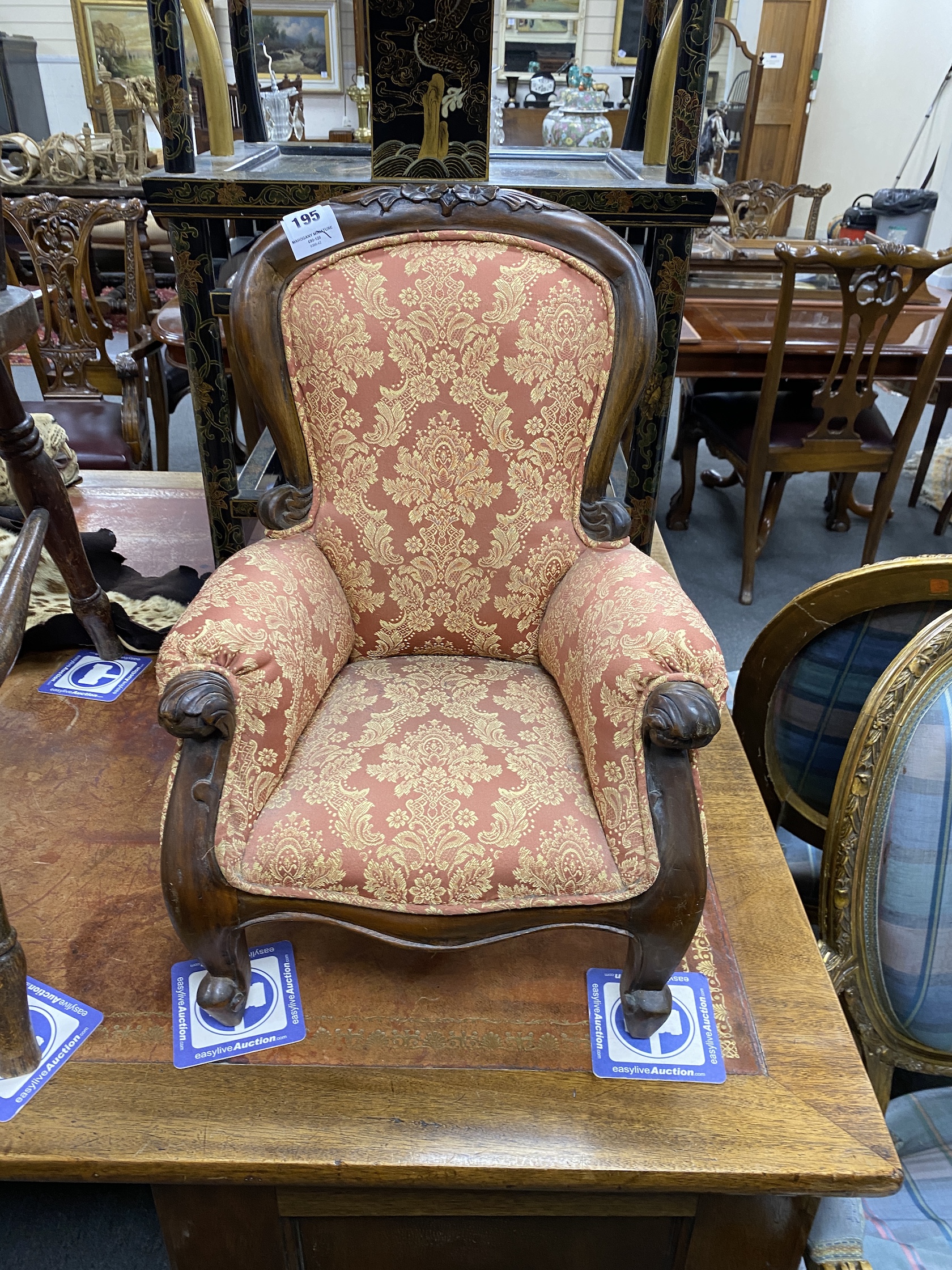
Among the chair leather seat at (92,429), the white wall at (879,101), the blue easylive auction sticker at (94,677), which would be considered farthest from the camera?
the white wall at (879,101)

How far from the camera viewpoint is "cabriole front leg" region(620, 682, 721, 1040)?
1061 millimetres

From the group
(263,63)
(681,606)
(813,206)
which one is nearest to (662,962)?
(681,606)

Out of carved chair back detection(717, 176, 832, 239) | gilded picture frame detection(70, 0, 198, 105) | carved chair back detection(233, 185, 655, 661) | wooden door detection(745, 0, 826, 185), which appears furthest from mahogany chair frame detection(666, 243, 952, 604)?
gilded picture frame detection(70, 0, 198, 105)

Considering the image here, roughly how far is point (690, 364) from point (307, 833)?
218cm

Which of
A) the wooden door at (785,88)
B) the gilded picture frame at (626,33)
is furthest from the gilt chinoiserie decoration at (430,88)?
the wooden door at (785,88)

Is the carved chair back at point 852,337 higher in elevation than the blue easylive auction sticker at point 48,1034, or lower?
higher

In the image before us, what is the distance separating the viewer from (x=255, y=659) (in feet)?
3.84

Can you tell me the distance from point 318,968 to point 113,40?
7683mm

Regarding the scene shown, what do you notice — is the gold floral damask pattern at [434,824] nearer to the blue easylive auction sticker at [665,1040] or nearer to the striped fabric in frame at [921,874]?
the blue easylive auction sticker at [665,1040]

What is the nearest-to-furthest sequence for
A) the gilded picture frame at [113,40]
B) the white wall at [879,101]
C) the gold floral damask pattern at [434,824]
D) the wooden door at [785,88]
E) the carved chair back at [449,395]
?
the gold floral damask pattern at [434,824]
the carved chair back at [449,395]
the white wall at [879,101]
the gilded picture frame at [113,40]
the wooden door at [785,88]

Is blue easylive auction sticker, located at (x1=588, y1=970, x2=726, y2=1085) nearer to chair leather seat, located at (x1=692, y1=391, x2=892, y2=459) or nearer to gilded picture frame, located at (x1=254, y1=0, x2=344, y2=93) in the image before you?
chair leather seat, located at (x1=692, y1=391, x2=892, y2=459)

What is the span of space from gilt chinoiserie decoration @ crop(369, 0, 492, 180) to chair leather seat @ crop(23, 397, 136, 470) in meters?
1.31

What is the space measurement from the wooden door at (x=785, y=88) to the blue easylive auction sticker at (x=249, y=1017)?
7.72 metres

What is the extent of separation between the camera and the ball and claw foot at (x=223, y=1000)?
117 cm
